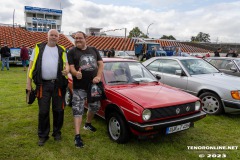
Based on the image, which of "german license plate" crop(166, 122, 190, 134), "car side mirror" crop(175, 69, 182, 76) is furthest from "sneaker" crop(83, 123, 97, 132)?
"car side mirror" crop(175, 69, 182, 76)

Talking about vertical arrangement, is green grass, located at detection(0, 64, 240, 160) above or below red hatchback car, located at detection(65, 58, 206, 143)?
below

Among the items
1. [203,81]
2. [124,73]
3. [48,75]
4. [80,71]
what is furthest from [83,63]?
[203,81]

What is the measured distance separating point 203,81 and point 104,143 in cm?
318

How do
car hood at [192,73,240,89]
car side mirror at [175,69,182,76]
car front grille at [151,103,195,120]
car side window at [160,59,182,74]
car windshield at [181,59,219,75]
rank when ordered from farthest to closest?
car side window at [160,59,182,74] < car windshield at [181,59,219,75] < car side mirror at [175,69,182,76] < car hood at [192,73,240,89] < car front grille at [151,103,195,120]

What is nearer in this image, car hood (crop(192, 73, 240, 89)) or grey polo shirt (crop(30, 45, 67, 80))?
grey polo shirt (crop(30, 45, 67, 80))

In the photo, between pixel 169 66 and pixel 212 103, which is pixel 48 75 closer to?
pixel 212 103

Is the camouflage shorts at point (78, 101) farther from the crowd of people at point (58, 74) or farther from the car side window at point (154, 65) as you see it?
the car side window at point (154, 65)

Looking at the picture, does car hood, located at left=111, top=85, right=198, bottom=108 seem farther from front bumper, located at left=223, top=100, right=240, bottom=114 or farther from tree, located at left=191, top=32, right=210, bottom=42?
tree, located at left=191, top=32, right=210, bottom=42

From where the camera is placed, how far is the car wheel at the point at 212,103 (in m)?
5.11

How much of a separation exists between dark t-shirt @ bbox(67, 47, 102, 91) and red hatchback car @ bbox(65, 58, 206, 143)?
1.69ft

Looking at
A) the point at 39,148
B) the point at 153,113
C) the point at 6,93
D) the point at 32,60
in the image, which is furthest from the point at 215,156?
the point at 6,93

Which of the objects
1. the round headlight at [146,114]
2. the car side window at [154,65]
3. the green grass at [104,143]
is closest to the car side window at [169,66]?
the car side window at [154,65]

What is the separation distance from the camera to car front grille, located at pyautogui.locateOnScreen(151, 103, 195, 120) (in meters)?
3.29

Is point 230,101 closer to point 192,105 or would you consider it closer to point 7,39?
point 192,105
